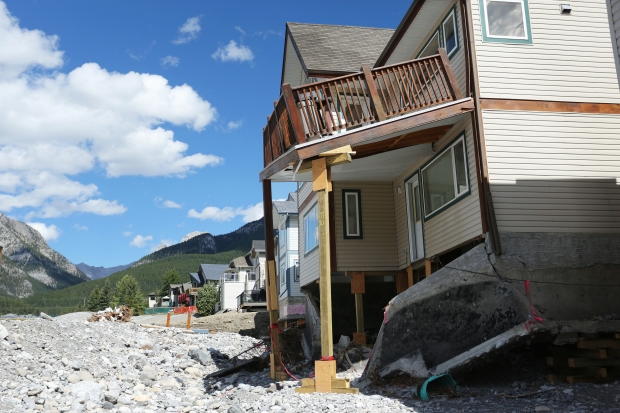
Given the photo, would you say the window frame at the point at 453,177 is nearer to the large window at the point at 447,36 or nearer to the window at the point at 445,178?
the window at the point at 445,178

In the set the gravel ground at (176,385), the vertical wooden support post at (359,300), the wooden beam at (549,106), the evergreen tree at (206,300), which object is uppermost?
the wooden beam at (549,106)

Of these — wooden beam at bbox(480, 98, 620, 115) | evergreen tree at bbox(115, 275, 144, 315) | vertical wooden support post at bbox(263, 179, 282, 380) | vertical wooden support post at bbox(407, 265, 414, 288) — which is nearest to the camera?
wooden beam at bbox(480, 98, 620, 115)

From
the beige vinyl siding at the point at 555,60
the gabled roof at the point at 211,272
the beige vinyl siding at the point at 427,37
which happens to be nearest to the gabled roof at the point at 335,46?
the beige vinyl siding at the point at 427,37

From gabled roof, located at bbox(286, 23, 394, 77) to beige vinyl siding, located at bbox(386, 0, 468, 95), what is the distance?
2.54 m

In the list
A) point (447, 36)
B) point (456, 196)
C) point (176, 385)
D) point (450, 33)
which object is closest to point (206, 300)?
point (176, 385)

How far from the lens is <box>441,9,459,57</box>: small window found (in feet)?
38.4

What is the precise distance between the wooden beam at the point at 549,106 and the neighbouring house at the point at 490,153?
3 centimetres

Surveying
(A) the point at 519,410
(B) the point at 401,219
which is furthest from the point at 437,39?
(A) the point at 519,410

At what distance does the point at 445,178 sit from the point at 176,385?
23.8 feet

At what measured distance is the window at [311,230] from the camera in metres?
17.1

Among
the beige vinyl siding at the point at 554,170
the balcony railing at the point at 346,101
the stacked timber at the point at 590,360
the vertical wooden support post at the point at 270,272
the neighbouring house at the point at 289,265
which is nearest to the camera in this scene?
the stacked timber at the point at 590,360

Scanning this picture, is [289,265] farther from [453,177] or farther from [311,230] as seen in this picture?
[453,177]

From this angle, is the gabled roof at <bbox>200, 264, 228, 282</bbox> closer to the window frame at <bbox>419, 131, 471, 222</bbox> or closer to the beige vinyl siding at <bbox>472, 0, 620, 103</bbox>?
the window frame at <bbox>419, 131, 471, 222</bbox>

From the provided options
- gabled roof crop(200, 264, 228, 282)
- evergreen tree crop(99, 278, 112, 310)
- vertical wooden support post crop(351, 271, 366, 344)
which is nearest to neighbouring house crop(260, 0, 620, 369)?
vertical wooden support post crop(351, 271, 366, 344)
